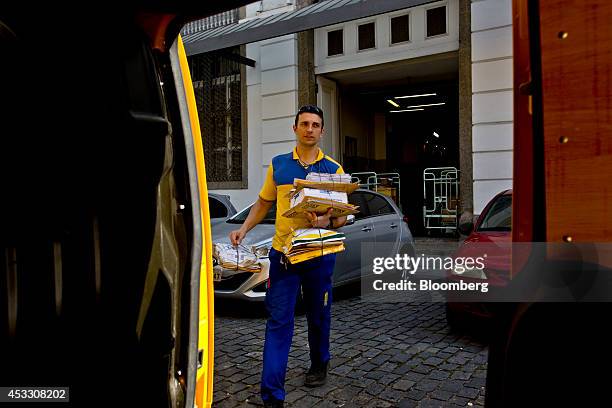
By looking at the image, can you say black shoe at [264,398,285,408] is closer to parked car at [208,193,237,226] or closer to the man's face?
the man's face

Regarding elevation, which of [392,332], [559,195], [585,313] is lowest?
[392,332]

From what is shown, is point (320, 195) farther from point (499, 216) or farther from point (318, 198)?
point (499, 216)

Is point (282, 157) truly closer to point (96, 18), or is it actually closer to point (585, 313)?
point (96, 18)

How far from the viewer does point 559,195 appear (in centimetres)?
127

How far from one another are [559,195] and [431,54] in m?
9.85

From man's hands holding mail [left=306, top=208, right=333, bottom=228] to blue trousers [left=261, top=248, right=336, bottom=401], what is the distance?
239 mm

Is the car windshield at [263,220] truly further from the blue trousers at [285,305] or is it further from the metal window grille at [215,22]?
the metal window grille at [215,22]

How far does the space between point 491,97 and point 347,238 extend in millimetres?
5043

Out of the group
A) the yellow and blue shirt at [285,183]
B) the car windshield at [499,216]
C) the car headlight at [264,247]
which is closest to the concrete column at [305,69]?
the car headlight at [264,247]

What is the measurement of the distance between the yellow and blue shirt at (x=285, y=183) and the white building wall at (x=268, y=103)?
27.3 feet

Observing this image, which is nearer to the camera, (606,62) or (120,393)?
(606,62)

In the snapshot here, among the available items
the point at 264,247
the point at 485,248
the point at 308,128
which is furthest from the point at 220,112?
the point at 308,128

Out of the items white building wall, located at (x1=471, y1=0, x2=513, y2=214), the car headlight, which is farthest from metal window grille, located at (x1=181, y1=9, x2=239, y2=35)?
the car headlight

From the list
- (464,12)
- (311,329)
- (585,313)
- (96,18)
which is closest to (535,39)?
(585,313)
